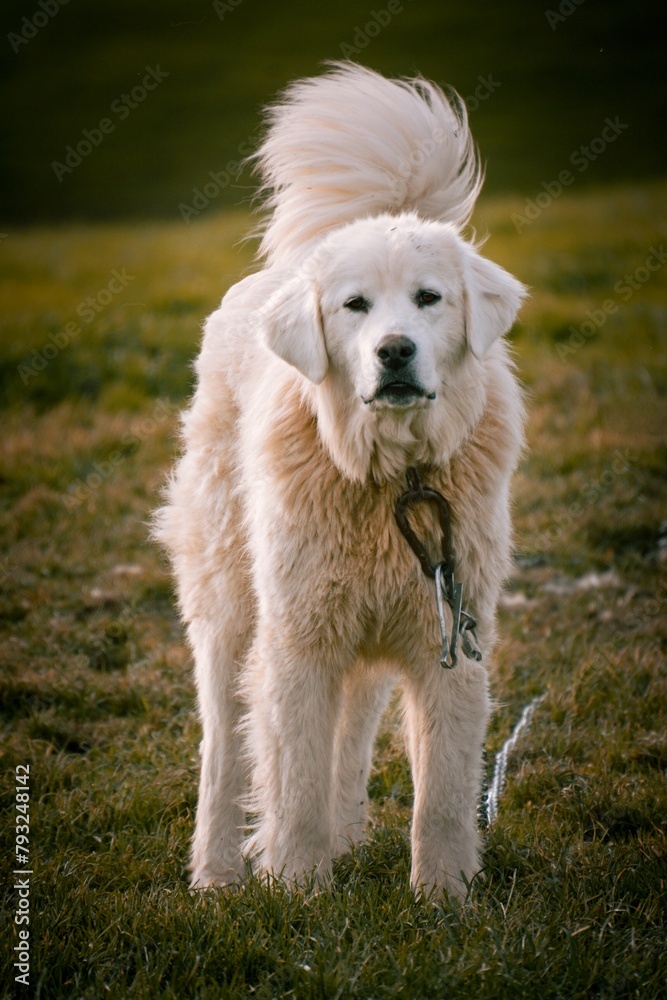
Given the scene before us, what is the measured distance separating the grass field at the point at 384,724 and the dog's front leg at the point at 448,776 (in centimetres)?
11

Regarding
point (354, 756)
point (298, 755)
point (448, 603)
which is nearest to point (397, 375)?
point (448, 603)

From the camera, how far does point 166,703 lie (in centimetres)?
475

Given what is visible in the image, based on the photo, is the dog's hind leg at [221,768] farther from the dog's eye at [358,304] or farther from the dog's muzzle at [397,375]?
the dog's eye at [358,304]

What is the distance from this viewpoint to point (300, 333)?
3.22m

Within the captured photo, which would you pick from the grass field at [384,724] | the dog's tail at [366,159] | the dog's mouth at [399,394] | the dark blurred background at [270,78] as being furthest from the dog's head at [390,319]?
the dark blurred background at [270,78]

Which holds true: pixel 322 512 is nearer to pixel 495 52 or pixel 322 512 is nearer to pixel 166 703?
pixel 166 703

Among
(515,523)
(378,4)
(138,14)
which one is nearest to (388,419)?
(515,523)

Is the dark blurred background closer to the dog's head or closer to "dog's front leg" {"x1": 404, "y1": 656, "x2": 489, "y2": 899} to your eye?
the dog's head

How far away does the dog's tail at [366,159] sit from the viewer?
3855mm

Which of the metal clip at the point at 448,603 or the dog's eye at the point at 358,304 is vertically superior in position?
the dog's eye at the point at 358,304

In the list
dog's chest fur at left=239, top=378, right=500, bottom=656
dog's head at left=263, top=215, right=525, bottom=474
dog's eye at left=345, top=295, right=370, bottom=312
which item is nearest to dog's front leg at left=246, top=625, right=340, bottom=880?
dog's chest fur at left=239, top=378, right=500, bottom=656

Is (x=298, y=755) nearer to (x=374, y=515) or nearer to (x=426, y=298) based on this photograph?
(x=374, y=515)

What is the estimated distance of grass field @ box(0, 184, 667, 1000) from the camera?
272cm

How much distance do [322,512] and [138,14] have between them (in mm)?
12460
